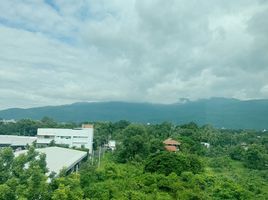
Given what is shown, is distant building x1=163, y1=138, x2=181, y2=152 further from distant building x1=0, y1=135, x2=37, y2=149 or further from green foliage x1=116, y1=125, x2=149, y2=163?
distant building x1=0, y1=135, x2=37, y2=149

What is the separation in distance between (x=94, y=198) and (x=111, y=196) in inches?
52.5

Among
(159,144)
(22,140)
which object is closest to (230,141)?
(159,144)

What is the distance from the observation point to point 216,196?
19.7 metres

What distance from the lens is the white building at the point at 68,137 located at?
49.7m

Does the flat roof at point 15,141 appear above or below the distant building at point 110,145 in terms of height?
above

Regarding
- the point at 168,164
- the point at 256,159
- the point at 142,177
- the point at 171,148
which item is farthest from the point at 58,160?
the point at 256,159

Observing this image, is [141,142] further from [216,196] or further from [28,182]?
[28,182]

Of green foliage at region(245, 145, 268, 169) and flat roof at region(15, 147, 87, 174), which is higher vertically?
flat roof at region(15, 147, 87, 174)

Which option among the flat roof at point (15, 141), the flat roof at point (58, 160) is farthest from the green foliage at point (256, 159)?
the flat roof at point (15, 141)

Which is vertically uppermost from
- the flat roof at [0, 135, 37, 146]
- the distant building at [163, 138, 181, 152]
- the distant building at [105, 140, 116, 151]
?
the distant building at [163, 138, 181, 152]

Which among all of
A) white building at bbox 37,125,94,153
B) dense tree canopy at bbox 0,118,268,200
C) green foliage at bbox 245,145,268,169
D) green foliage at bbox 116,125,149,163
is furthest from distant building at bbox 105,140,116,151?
green foliage at bbox 245,145,268,169

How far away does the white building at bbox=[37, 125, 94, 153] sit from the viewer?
49656mm

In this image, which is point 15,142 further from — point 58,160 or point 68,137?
point 58,160

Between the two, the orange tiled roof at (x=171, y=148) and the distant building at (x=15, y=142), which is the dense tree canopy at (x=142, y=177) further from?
the distant building at (x=15, y=142)
